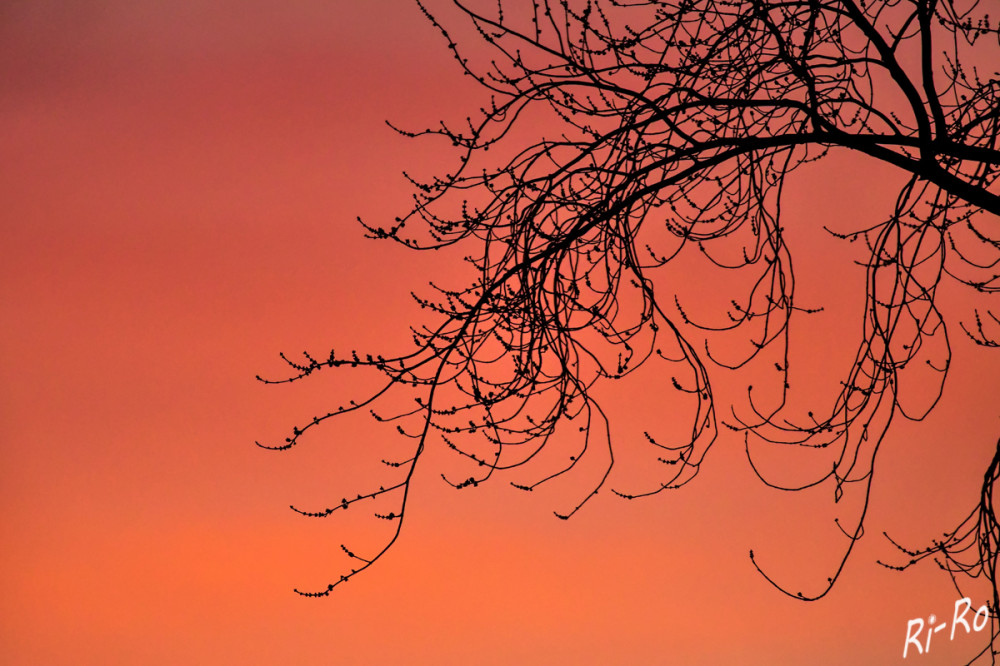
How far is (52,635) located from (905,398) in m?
3.19

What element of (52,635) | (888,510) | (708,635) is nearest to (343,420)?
(52,635)

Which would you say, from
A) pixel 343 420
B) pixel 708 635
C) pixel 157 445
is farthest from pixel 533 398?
pixel 157 445

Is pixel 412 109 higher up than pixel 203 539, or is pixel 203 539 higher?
pixel 412 109

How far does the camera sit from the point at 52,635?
3197 millimetres

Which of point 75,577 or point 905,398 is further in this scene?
point 905,398

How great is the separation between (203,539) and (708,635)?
5.87ft

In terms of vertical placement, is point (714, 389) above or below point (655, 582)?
above

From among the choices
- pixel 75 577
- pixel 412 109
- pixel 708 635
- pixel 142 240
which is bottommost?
pixel 708 635

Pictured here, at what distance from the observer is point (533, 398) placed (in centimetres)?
324

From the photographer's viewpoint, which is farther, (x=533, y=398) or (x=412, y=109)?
(x=412, y=109)

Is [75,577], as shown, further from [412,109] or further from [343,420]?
[412,109]

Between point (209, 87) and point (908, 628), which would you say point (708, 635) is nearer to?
point (908, 628)

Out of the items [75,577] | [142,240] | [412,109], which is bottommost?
[75,577]

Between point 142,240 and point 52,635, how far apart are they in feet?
4.62
